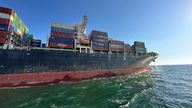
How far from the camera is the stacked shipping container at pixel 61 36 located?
26180mm

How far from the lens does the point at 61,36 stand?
27.2 m

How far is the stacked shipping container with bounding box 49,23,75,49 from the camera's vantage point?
2618cm

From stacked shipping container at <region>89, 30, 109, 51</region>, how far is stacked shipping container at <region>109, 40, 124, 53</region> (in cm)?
183

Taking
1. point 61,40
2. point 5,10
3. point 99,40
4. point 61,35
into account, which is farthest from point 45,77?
point 99,40

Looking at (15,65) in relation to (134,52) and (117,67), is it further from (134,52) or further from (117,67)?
(134,52)

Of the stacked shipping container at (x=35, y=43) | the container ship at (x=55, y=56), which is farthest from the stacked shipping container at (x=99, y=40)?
the stacked shipping container at (x=35, y=43)

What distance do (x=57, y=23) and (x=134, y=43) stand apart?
103 feet

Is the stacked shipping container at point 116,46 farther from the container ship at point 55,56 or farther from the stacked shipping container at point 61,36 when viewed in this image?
the stacked shipping container at point 61,36

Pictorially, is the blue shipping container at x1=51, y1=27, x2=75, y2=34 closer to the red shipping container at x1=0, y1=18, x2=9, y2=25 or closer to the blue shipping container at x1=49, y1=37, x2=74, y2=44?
the blue shipping container at x1=49, y1=37, x2=74, y2=44

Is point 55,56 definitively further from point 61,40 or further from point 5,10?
point 5,10

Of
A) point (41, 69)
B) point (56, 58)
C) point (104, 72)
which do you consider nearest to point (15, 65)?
point (41, 69)

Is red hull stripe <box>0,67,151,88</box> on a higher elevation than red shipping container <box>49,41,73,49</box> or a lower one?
lower

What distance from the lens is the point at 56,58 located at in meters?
24.3

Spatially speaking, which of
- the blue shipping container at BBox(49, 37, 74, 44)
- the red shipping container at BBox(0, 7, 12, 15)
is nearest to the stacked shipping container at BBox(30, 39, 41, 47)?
the blue shipping container at BBox(49, 37, 74, 44)
